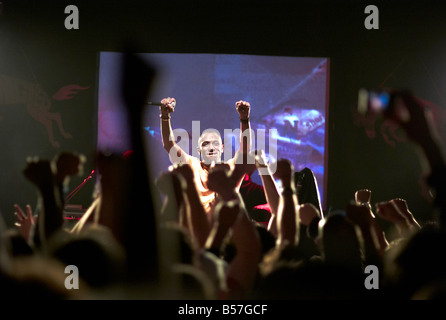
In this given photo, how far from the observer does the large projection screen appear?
132 inches

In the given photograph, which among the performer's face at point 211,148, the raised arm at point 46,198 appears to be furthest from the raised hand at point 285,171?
the performer's face at point 211,148

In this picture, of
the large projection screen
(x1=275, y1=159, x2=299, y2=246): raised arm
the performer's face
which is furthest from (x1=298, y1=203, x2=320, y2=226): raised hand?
the large projection screen

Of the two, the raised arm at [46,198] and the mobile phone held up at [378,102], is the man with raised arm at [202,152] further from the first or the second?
the mobile phone held up at [378,102]

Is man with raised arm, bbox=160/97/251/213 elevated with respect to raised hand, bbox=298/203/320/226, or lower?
elevated

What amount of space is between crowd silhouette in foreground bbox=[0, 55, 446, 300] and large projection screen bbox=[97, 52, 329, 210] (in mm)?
2396

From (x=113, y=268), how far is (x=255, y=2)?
2.97 meters

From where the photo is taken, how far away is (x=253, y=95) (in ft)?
11.0

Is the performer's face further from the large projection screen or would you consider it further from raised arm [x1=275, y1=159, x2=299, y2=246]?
raised arm [x1=275, y1=159, x2=299, y2=246]

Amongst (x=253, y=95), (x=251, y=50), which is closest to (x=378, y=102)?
(x=253, y=95)

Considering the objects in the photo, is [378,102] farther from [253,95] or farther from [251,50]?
[251,50]

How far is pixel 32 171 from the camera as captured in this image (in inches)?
34.7

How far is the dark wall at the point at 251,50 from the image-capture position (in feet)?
11.0

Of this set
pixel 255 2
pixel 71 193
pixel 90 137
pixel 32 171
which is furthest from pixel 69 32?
pixel 32 171
